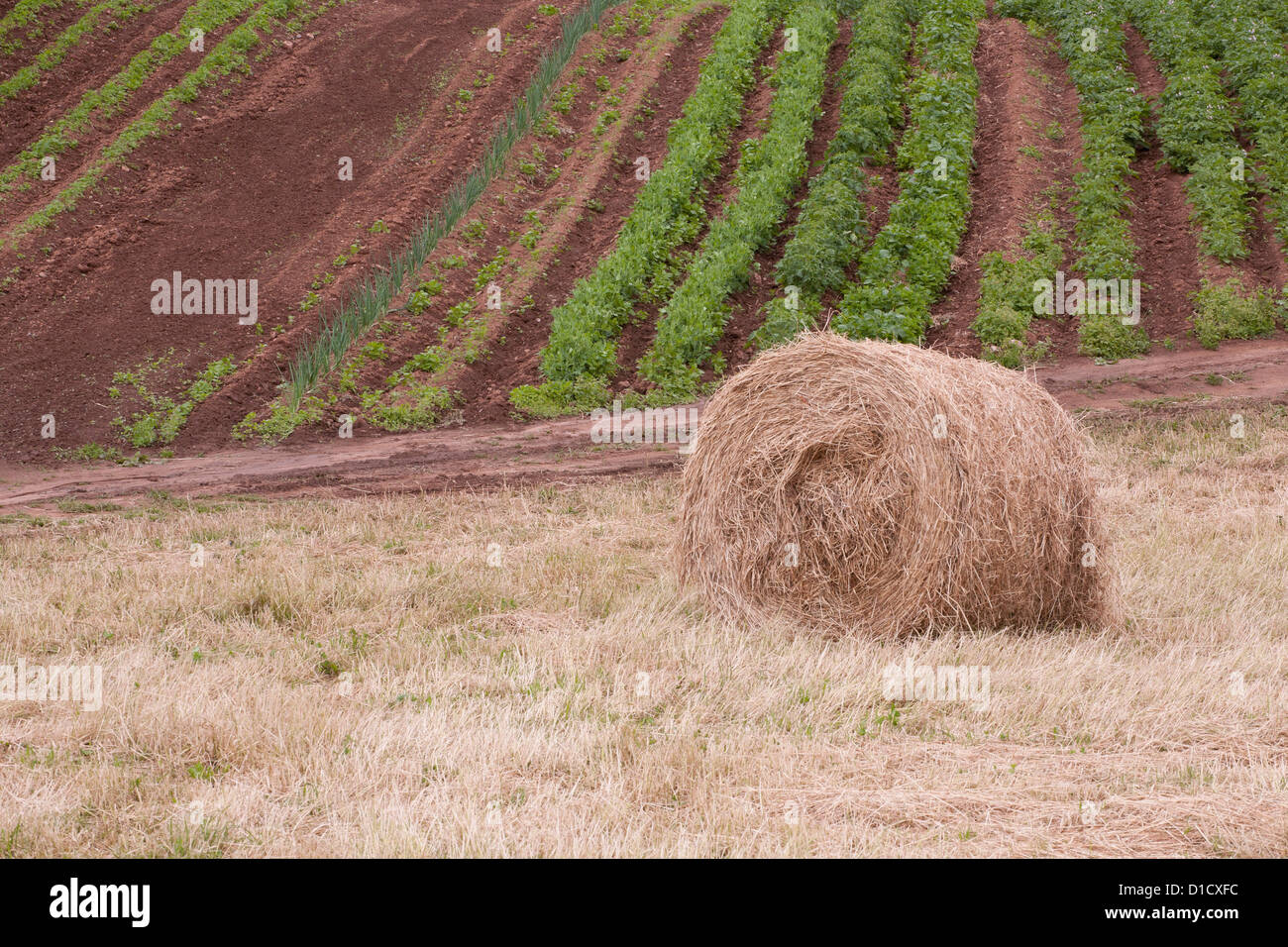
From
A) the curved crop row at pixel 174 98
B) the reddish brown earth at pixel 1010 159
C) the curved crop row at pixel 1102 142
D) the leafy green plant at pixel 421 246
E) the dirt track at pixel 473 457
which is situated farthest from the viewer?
the curved crop row at pixel 174 98

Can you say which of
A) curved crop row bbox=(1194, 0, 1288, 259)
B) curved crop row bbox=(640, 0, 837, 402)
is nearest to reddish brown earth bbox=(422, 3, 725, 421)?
curved crop row bbox=(640, 0, 837, 402)

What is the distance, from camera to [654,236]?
52.4ft

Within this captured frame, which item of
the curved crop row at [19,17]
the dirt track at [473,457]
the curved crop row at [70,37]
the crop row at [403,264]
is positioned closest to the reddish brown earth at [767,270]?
the dirt track at [473,457]

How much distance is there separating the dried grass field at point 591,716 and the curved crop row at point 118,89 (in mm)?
11561

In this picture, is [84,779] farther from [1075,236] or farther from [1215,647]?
[1075,236]

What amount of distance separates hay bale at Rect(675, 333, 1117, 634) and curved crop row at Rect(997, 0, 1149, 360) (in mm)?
7960

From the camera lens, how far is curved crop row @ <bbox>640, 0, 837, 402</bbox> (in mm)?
13688

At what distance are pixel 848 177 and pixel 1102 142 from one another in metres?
3.85

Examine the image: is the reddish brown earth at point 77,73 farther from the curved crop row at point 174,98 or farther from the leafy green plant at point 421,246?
the leafy green plant at point 421,246

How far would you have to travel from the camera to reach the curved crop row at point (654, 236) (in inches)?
536

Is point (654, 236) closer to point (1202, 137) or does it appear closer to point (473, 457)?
point (473, 457)

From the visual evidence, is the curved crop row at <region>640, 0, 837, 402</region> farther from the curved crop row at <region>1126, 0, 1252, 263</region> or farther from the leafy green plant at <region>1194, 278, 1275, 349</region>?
the leafy green plant at <region>1194, 278, 1275, 349</region>

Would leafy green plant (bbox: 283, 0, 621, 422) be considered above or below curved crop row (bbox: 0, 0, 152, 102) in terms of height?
below

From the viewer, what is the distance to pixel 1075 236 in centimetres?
1538
